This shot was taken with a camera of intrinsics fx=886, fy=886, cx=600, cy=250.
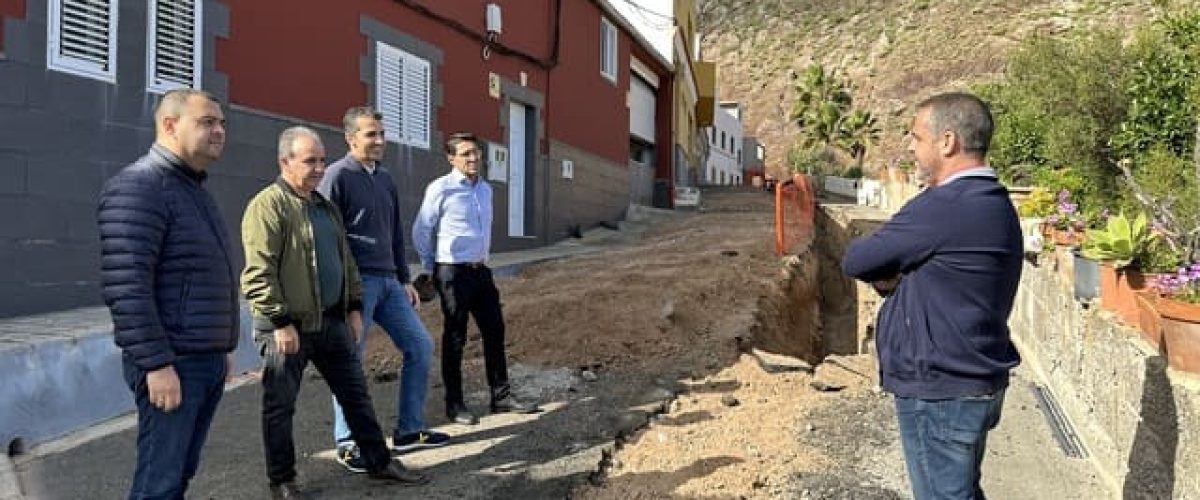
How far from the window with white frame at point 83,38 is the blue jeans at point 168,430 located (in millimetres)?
4254

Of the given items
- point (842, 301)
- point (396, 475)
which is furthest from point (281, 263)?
point (842, 301)

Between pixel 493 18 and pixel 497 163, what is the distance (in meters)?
2.15

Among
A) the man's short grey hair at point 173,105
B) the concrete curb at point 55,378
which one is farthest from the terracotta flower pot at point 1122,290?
the concrete curb at point 55,378

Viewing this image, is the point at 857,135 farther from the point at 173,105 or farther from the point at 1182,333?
the point at 173,105

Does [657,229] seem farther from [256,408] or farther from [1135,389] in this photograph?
[1135,389]

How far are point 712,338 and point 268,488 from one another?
440cm

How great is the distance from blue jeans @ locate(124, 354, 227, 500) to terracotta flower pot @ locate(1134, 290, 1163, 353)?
340 cm

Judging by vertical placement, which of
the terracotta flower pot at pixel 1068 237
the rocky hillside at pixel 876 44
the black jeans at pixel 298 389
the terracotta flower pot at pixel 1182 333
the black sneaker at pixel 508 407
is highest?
the rocky hillside at pixel 876 44

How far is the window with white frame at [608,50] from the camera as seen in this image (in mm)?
18516

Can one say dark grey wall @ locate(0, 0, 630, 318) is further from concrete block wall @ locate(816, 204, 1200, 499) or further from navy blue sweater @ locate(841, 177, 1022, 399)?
concrete block wall @ locate(816, 204, 1200, 499)

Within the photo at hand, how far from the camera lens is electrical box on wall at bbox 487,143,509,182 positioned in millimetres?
13289

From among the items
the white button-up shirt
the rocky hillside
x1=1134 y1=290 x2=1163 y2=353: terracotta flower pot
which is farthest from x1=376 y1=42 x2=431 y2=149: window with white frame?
the rocky hillside

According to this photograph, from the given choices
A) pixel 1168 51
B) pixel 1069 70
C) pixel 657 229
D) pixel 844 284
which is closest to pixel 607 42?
pixel 657 229

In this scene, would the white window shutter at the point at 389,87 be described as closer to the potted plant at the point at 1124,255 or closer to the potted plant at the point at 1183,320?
the potted plant at the point at 1124,255
